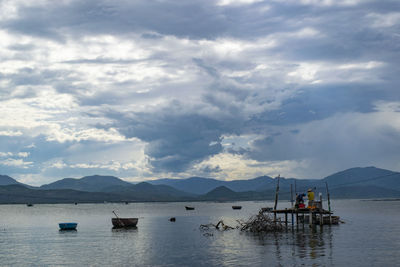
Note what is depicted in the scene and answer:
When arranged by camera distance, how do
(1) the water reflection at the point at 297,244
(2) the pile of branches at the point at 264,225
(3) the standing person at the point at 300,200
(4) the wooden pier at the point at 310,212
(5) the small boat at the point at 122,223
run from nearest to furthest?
(1) the water reflection at the point at 297,244
(2) the pile of branches at the point at 264,225
(4) the wooden pier at the point at 310,212
(3) the standing person at the point at 300,200
(5) the small boat at the point at 122,223

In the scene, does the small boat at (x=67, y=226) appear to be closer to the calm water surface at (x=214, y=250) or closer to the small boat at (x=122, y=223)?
the small boat at (x=122, y=223)

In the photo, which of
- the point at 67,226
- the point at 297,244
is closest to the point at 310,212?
the point at 297,244

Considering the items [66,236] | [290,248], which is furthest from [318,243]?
[66,236]

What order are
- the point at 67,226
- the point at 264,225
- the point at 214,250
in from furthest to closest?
the point at 67,226
the point at 264,225
the point at 214,250

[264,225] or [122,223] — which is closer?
[264,225]

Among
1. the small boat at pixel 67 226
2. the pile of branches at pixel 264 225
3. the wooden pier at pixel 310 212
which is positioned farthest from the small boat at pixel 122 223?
the pile of branches at pixel 264 225

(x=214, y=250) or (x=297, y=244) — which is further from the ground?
(x=297, y=244)

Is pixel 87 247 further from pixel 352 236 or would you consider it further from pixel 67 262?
pixel 352 236

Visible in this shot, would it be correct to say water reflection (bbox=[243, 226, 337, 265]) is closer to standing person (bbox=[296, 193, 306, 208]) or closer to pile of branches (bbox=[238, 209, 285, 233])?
pile of branches (bbox=[238, 209, 285, 233])

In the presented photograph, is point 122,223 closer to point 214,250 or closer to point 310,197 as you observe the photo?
point 310,197

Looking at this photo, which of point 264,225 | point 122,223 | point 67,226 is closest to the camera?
point 264,225

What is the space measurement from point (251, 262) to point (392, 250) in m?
16.4

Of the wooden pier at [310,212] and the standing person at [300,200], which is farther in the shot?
the standing person at [300,200]

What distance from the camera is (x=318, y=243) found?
5150 cm
